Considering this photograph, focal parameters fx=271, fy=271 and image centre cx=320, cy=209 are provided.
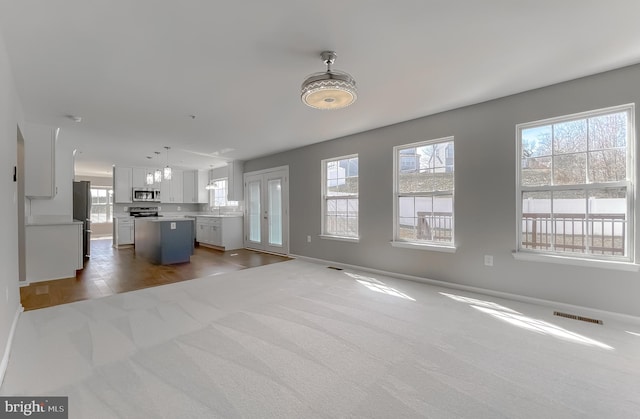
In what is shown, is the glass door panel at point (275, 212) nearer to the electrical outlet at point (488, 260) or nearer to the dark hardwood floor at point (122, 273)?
the dark hardwood floor at point (122, 273)

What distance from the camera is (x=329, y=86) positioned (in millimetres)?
2160

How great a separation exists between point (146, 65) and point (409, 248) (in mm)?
3898

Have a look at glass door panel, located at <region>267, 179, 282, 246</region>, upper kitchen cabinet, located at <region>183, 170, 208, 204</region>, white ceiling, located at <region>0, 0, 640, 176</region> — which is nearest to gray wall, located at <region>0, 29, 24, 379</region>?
white ceiling, located at <region>0, 0, 640, 176</region>

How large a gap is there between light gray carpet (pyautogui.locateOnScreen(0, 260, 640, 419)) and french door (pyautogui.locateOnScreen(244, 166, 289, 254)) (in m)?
3.24

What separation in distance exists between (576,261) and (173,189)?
9.44 m

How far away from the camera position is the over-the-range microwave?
7993 millimetres

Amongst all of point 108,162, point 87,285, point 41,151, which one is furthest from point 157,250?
point 108,162

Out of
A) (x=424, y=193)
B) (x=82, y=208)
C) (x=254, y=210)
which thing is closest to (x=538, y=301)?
(x=424, y=193)

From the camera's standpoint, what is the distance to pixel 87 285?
3.86m

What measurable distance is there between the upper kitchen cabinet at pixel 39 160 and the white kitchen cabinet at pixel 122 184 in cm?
387

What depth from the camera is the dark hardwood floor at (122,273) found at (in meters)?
3.42

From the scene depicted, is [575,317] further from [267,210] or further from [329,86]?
[267,210]

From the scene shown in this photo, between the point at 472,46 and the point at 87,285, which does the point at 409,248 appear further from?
the point at 87,285

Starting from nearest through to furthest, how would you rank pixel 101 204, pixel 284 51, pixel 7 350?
pixel 7 350
pixel 284 51
pixel 101 204
